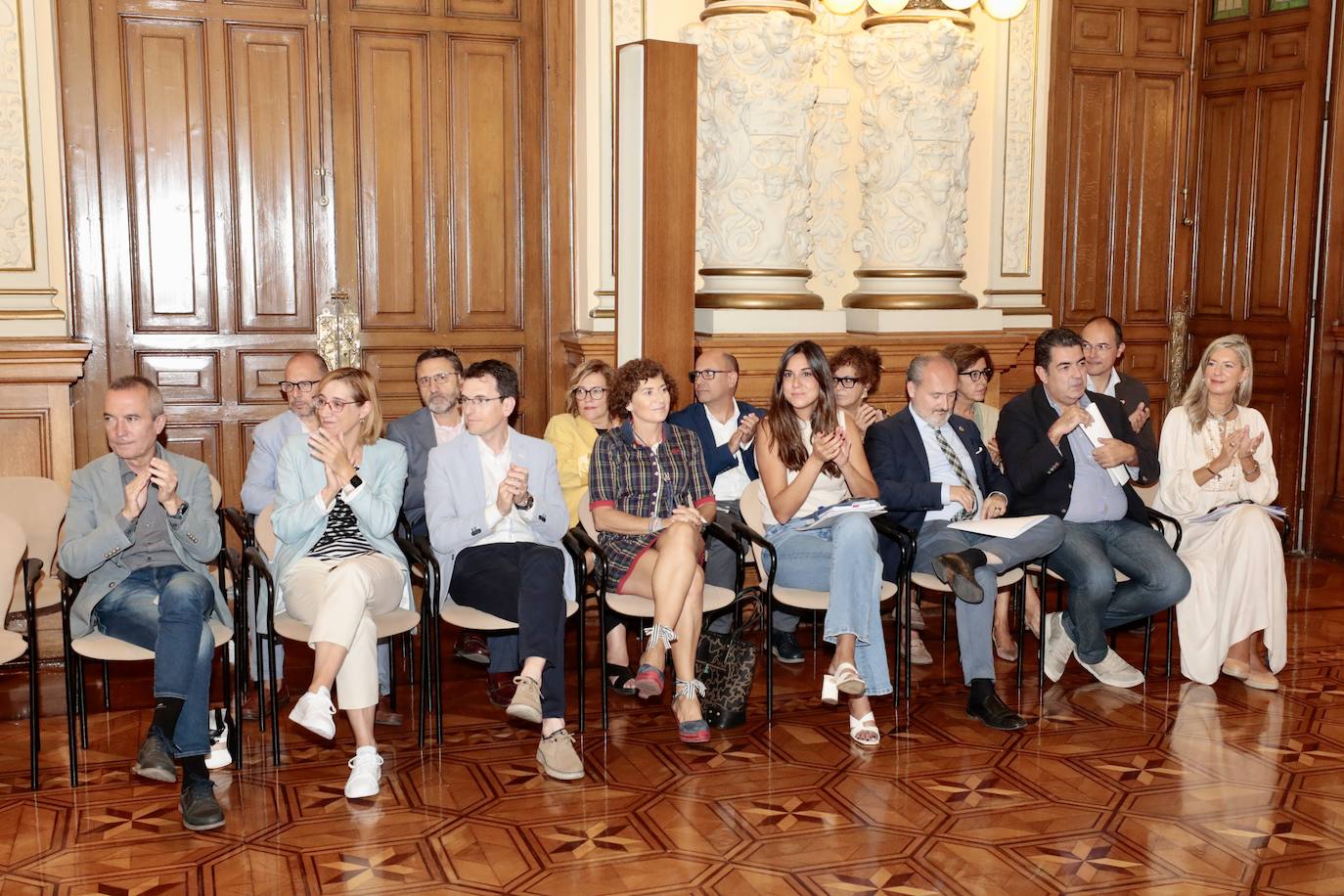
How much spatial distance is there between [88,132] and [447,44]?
5.55 ft

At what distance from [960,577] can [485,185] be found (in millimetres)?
3295

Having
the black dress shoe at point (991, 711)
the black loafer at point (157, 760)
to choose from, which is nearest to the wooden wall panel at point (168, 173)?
the black loafer at point (157, 760)

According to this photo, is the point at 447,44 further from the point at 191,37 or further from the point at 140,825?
the point at 140,825

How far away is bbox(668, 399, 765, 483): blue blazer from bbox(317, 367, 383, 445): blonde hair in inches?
52.3

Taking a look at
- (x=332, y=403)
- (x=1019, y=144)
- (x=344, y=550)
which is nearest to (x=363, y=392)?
(x=332, y=403)

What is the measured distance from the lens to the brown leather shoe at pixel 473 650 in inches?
205

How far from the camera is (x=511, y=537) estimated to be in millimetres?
4414

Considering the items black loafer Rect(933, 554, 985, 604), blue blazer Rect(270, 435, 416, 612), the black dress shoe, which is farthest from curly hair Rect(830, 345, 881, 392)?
blue blazer Rect(270, 435, 416, 612)

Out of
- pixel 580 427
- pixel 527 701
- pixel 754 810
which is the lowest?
pixel 754 810

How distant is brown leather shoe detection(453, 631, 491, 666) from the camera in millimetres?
5215

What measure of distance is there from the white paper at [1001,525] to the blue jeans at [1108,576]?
0.26 metres

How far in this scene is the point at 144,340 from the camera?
6.10 meters

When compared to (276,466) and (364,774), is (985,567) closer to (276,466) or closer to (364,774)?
(364,774)

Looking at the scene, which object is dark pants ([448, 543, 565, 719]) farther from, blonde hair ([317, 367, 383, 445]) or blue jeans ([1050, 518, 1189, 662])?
blue jeans ([1050, 518, 1189, 662])
